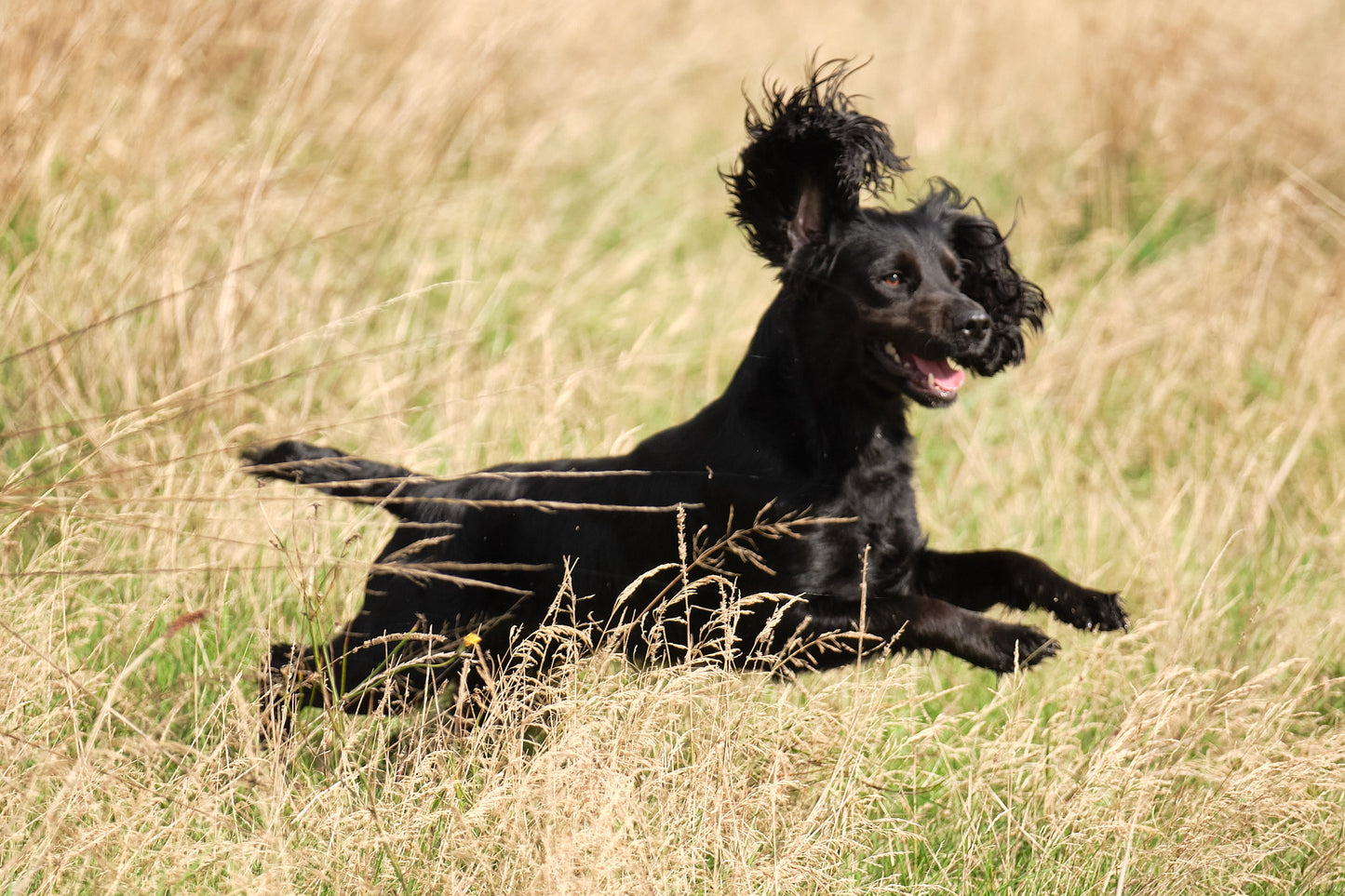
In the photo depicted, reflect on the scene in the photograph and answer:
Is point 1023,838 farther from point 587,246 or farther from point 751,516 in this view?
point 587,246

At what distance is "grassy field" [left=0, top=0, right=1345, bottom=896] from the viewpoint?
98.0 inches

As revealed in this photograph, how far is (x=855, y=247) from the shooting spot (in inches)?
128

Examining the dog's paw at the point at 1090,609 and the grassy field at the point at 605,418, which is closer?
the grassy field at the point at 605,418

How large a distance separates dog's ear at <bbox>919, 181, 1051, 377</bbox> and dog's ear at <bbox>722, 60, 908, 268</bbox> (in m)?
0.43

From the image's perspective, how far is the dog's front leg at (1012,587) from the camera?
293 cm

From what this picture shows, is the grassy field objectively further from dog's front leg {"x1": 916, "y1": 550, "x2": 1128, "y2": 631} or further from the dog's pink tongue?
the dog's pink tongue

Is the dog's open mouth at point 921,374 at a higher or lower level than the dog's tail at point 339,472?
higher

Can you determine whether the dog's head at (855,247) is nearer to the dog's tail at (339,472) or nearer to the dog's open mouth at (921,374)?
the dog's open mouth at (921,374)

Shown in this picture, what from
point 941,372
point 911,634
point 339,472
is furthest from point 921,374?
point 339,472

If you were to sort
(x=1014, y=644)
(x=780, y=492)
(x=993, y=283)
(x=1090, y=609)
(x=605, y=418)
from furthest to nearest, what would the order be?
(x=605, y=418) → (x=993, y=283) → (x=780, y=492) → (x=1090, y=609) → (x=1014, y=644)

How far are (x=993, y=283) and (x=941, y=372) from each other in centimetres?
56

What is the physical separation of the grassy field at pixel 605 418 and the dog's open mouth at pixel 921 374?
72cm

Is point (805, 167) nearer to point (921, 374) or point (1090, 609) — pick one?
point (921, 374)

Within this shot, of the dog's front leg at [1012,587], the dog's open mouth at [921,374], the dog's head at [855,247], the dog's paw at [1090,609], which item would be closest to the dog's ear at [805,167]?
the dog's head at [855,247]
